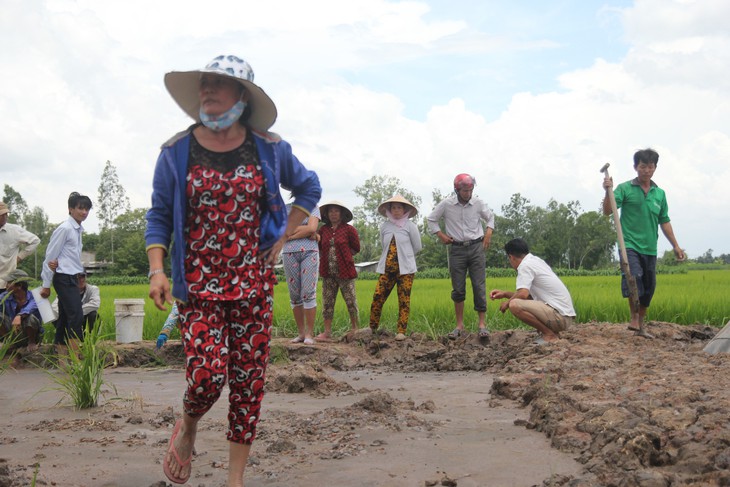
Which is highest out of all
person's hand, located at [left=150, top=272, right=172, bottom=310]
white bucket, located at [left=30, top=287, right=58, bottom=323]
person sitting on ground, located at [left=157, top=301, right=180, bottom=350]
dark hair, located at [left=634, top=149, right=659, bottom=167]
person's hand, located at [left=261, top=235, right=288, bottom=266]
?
dark hair, located at [left=634, top=149, right=659, bottom=167]

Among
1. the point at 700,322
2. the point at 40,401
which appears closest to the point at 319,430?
the point at 40,401

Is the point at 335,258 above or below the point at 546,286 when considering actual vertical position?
above

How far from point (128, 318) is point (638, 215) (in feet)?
18.7

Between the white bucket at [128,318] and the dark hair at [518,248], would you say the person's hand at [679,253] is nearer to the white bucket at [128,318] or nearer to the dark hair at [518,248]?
the dark hair at [518,248]

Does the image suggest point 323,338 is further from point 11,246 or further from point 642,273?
point 642,273

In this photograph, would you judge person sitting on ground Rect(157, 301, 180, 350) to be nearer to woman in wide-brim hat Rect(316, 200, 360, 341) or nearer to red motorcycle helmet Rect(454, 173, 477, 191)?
woman in wide-brim hat Rect(316, 200, 360, 341)

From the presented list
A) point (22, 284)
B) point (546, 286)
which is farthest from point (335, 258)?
point (22, 284)

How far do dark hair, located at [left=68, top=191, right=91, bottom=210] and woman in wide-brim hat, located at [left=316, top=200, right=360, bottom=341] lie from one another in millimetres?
2710

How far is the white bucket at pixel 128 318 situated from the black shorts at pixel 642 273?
17.5 ft

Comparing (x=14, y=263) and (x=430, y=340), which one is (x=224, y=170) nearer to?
(x=14, y=263)

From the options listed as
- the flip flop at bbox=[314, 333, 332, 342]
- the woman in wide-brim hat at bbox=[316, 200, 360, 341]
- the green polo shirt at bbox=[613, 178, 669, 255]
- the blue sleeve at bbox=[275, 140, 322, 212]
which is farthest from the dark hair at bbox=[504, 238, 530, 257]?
the blue sleeve at bbox=[275, 140, 322, 212]

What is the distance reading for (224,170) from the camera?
2795 millimetres

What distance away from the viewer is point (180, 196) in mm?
2723

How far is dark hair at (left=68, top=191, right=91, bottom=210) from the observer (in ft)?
21.8
